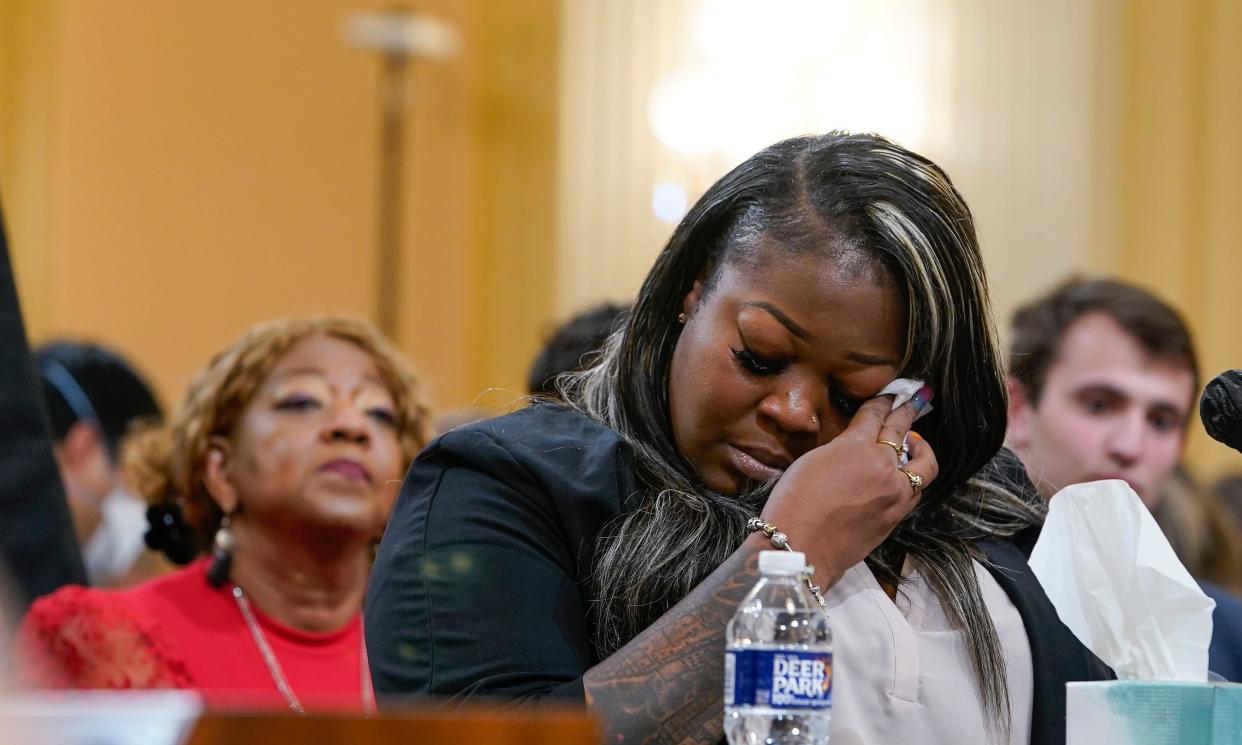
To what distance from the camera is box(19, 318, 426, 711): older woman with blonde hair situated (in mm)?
2955

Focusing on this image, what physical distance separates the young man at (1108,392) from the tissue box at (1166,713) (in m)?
1.54

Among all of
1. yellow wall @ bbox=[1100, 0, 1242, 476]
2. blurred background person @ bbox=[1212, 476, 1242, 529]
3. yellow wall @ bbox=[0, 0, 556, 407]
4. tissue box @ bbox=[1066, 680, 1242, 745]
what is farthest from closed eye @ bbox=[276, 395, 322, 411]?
yellow wall @ bbox=[0, 0, 556, 407]

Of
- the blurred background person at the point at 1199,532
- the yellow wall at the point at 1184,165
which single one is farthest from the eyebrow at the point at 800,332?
the yellow wall at the point at 1184,165

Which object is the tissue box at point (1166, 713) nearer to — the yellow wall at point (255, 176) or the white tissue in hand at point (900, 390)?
the white tissue in hand at point (900, 390)

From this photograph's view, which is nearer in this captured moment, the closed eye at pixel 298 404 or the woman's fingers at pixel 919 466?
the woman's fingers at pixel 919 466

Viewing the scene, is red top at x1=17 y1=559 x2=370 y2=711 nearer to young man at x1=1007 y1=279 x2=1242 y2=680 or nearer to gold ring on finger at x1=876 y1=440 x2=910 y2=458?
gold ring on finger at x1=876 y1=440 x2=910 y2=458

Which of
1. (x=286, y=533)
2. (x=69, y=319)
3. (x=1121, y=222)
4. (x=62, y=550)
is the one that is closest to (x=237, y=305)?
(x=69, y=319)

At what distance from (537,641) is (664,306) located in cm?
45

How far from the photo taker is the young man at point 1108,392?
3.02 m

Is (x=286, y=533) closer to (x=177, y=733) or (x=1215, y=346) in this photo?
(x=177, y=733)

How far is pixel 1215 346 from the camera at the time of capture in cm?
569

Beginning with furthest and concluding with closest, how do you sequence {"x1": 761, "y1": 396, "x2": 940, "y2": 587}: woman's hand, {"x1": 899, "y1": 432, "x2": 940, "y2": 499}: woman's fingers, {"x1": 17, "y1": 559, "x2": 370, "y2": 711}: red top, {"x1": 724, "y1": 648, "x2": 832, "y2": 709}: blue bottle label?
{"x1": 17, "y1": 559, "x2": 370, "y2": 711}: red top, {"x1": 899, "y1": 432, "x2": 940, "y2": 499}: woman's fingers, {"x1": 761, "y1": 396, "x2": 940, "y2": 587}: woman's hand, {"x1": 724, "y1": 648, "x2": 832, "y2": 709}: blue bottle label

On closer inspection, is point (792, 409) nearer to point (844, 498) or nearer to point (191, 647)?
point (844, 498)

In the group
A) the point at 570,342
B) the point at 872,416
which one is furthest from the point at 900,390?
the point at 570,342
